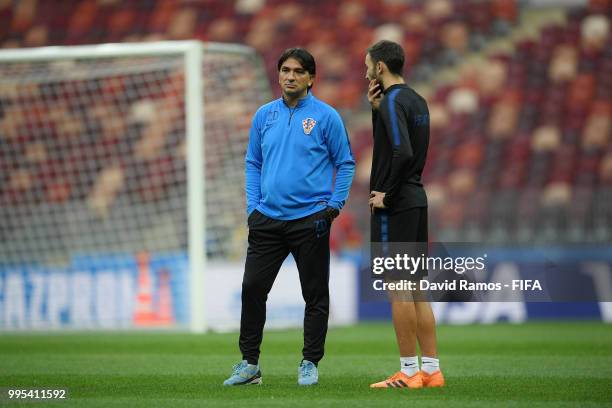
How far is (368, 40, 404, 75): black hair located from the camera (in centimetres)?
605

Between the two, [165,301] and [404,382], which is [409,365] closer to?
[404,382]

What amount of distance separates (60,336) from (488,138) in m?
8.01

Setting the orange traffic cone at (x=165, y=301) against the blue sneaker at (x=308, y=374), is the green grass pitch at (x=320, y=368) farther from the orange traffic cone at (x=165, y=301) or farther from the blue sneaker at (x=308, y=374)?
the orange traffic cone at (x=165, y=301)

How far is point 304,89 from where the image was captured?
626 centimetres

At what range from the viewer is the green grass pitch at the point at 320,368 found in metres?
5.62

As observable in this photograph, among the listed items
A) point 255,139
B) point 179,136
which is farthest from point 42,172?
point 255,139

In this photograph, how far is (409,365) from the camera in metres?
6.07

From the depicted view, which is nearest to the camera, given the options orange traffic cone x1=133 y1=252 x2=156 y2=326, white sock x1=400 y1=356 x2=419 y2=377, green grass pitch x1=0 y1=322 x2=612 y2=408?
green grass pitch x1=0 y1=322 x2=612 y2=408

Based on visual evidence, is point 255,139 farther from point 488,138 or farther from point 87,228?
point 488,138

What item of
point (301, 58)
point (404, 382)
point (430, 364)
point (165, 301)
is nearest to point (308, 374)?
point (404, 382)

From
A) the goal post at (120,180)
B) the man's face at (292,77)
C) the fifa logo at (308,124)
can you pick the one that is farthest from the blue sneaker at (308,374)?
the goal post at (120,180)

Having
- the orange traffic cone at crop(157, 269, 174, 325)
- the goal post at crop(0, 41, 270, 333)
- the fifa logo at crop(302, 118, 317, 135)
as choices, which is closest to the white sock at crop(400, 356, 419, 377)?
the fifa logo at crop(302, 118, 317, 135)

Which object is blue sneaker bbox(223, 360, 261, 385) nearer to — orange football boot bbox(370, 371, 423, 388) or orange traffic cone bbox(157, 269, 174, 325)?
orange football boot bbox(370, 371, 423, 388)

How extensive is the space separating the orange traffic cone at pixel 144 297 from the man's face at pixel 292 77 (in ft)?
20.8
